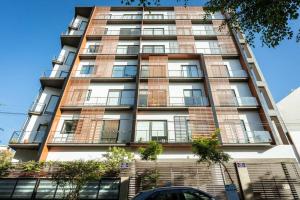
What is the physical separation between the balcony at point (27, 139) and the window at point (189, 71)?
45.5 feet

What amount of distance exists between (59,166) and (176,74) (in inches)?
532

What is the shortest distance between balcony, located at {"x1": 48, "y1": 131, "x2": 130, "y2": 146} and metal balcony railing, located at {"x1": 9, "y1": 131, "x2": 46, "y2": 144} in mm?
1304

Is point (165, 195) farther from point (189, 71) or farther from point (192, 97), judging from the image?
point (189, 71)

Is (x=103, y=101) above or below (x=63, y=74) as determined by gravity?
below

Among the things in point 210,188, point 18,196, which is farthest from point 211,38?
point 18,196

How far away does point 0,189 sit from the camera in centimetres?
1299

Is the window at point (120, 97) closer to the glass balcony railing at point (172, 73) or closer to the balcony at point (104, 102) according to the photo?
the balcony at point (104, 102)

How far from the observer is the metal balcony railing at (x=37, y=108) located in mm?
18692

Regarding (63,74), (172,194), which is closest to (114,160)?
(172,194)

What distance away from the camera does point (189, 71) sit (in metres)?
22.0

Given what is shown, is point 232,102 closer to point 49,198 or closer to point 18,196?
point 49,198

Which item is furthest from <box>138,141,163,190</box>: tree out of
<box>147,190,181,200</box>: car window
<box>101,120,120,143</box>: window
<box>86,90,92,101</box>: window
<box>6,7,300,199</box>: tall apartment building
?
<box>86,90,92,101</box>: window

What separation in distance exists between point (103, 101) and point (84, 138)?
417 centimetres

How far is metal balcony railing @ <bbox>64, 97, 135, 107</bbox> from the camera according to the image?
62.4ft
